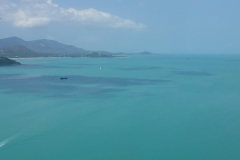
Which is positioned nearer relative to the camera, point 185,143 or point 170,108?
point 185,143

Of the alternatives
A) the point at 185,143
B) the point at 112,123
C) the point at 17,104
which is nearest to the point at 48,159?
the point at 112,123

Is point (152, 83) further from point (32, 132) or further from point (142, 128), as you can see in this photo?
point (32, 132)

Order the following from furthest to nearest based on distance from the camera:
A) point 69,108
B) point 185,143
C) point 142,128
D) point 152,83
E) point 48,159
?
point 152,83, point 69,108, point 142,128, point 185,143, point 48,159

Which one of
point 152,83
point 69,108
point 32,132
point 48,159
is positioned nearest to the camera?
point 48,159

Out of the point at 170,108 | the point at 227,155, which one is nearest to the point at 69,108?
the point at 170,108

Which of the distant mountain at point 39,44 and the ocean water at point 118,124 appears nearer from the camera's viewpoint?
the ocean water at point 118,124

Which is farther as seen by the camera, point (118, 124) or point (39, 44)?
point (39, 44)

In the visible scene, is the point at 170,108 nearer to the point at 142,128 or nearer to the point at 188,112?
the point at 188,112

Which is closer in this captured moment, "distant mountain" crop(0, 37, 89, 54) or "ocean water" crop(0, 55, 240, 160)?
"ocean water" crop(0, 55, 240, 160)

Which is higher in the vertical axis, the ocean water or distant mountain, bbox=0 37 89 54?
distant mountain, bbox=0 37 89 54

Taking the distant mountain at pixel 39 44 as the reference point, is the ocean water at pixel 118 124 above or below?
below
